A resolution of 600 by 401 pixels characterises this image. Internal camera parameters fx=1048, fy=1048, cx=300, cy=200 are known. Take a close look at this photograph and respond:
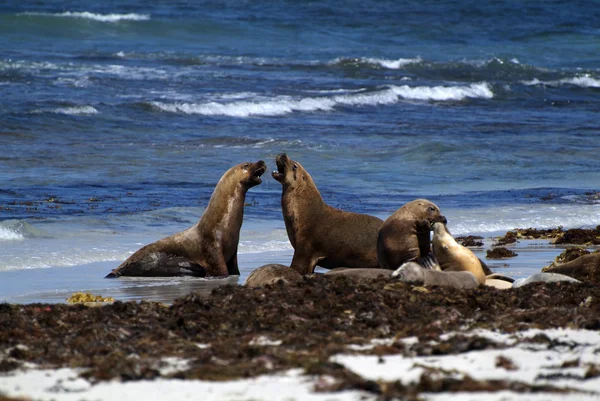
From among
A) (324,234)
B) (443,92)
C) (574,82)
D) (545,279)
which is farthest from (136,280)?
(574,82)

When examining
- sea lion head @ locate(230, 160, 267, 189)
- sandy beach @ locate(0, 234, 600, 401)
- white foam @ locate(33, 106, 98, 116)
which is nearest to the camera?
sandy beach @ locate(0, 234, 600, 401)

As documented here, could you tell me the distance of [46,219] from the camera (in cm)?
1230

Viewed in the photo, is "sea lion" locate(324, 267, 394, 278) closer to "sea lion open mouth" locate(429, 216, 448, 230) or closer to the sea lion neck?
"sea lion open mouth" locate(429, 216, 448, 230)

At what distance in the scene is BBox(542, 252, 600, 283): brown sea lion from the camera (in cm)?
828

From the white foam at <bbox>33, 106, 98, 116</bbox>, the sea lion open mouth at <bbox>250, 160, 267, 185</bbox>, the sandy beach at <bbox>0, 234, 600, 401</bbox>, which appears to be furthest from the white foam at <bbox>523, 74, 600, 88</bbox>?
the sandy beach at <bbox>0, 234, 600, 401</bbox>

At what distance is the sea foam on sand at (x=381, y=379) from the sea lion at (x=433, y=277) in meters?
2.33

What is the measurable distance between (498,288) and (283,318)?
2.19 meters

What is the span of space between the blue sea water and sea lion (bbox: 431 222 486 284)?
98.4 inches

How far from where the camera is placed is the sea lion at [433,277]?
765 cm

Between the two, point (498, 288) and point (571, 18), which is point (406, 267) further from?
point (571, 18)

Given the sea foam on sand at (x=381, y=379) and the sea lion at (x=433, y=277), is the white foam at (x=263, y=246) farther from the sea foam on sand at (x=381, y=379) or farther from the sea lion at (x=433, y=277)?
the sea foam on sand at (x=381, y=379)

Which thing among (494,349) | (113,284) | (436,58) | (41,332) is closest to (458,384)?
(494,349)

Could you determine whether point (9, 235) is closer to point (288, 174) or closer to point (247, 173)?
point (247, 173)

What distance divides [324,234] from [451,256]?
182 cm
